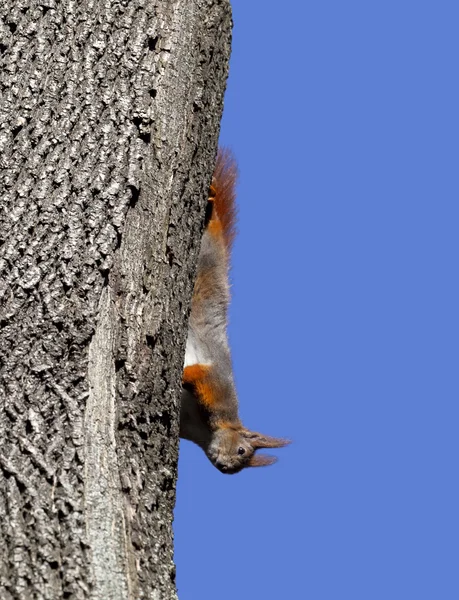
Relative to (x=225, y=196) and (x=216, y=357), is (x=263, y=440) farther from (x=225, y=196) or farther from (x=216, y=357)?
(x=225, y=196)

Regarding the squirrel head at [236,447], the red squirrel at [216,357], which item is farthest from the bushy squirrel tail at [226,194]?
the squirrel head at [236,447]

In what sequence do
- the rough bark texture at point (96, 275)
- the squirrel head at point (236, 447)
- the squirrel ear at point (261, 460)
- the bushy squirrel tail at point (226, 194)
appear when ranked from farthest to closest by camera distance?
the squirrel ear at point (261, 460), the squirrel head at point (236, 447), the bushy squirrel tail at point (226, 194), the rough bark texture at point (96, 275)

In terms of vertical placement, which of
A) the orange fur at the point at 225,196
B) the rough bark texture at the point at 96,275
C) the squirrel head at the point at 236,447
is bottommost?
the rough bark texture at the point at 96,275

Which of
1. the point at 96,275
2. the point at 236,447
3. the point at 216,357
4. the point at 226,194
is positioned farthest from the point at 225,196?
the point at 96,275

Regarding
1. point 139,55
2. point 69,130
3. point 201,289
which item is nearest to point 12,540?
point 69,130

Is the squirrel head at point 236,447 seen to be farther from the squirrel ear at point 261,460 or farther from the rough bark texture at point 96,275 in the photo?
the rough bark texture at point 96,275

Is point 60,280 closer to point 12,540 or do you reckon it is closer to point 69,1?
point 12,540
